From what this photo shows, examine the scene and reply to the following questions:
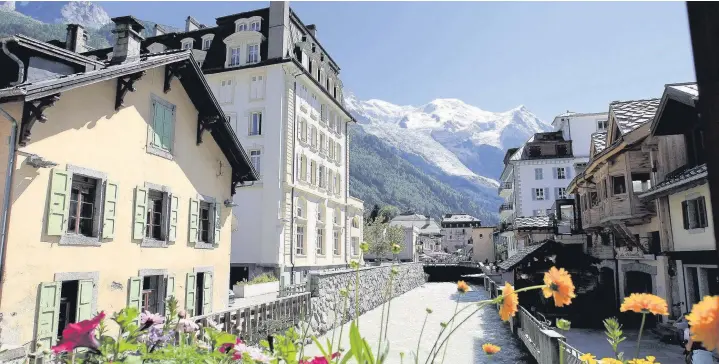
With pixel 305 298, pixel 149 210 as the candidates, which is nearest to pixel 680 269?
pixel 305 298

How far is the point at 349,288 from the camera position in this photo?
17.0 ft

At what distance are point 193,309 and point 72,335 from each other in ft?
42.7

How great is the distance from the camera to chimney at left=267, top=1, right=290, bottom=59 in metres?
28.4

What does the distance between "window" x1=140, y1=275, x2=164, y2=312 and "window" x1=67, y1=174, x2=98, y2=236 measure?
2.40 metres

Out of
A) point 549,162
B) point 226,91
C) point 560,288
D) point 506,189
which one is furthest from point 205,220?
point 506,189

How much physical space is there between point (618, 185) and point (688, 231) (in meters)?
5.53

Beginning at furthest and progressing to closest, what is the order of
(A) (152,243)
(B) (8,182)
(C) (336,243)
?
(C) (336,243) → (A) (152,243) → (B) (8,182)

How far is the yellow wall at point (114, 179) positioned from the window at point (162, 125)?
0.73 feet

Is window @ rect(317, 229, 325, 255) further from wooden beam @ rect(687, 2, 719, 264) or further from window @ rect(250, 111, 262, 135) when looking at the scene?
wooden beam @ rect(687, 2, 719, 264)

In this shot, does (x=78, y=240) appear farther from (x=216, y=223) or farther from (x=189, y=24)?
(x=189, y=24)

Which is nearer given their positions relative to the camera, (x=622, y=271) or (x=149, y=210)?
(x=149, y=210)

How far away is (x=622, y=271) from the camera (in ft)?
70.0

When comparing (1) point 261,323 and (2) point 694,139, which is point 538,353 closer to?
(1) point 261,323

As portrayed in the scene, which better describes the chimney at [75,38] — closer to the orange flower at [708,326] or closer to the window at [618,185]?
the orange flower at [708,326]
